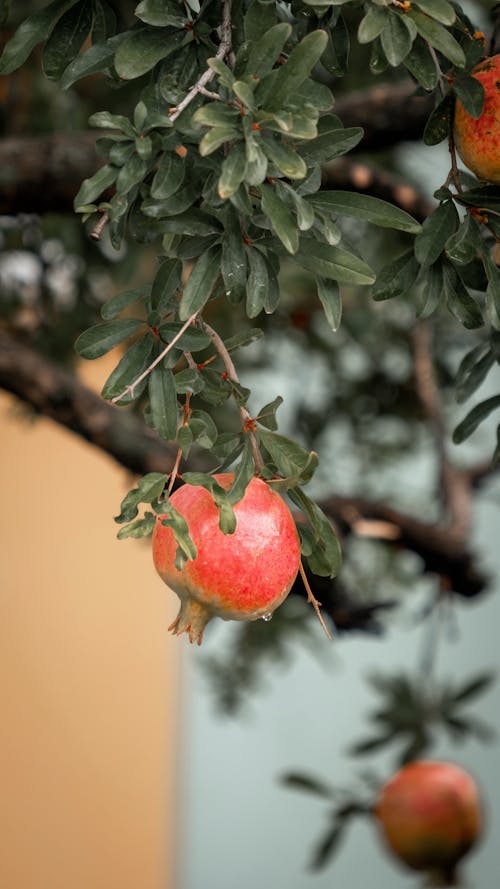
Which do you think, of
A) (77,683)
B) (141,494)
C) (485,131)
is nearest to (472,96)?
(485,131)

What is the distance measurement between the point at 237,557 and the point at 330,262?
0.14 m

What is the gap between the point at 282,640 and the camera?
1812mm

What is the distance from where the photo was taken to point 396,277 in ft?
1.79

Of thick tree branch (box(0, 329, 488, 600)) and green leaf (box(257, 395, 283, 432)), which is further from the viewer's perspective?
thick tree branch (box(0, 329, 488, 600))

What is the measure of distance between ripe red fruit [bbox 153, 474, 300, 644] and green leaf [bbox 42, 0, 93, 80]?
0.22 meters

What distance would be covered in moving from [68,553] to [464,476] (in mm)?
1885

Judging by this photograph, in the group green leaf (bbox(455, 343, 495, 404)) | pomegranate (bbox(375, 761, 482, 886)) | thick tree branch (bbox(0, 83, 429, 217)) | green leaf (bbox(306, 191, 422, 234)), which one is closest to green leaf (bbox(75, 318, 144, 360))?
green leaf (bbox(306, 191, 422, 234))

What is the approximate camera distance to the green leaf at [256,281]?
0.48 m

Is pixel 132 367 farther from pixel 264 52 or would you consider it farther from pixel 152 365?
pixel 264 52

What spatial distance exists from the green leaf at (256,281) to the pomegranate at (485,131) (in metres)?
0.11

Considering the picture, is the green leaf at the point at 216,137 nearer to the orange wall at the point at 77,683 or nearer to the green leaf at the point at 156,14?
the green leaf at the point at 156,14

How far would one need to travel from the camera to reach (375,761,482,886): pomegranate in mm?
1389

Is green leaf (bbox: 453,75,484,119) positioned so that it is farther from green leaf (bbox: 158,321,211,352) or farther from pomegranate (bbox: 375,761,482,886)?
pomegranate (bbox: 375,761,482,886)

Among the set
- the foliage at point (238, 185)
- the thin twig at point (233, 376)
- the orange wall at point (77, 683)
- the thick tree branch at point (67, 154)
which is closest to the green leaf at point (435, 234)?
the foliage at point (238, 185)
